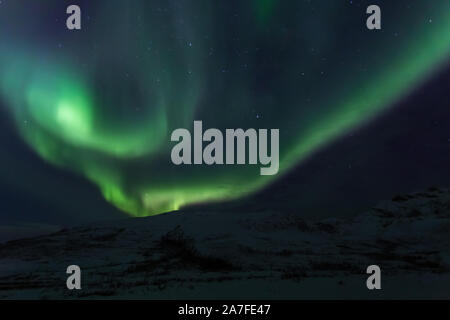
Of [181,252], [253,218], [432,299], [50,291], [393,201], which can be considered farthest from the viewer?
[393,201]

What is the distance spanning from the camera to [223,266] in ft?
87.0

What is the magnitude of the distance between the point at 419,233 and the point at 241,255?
175 feet

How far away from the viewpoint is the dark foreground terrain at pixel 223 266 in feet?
55.5

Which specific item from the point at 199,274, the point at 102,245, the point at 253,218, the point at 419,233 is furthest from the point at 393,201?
the point at 199,274

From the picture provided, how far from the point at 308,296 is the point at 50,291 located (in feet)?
41.3

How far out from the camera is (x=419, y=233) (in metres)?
68.8

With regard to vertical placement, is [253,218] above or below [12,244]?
above

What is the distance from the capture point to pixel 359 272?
73.3ft

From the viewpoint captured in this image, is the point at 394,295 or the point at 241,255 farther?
the point at 241,255

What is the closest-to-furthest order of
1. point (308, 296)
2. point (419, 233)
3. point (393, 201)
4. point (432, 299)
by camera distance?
1. point (432, 299)
2. point (308, 296)
3. point (419, 233)
4. point (393, 201)

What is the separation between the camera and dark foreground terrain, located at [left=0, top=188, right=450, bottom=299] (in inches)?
666

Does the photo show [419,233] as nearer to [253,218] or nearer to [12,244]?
[253,218]

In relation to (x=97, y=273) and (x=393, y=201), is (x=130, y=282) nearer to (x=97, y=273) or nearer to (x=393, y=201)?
(x=97, y=273)

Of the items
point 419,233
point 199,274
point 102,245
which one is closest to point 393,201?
point 419,233
